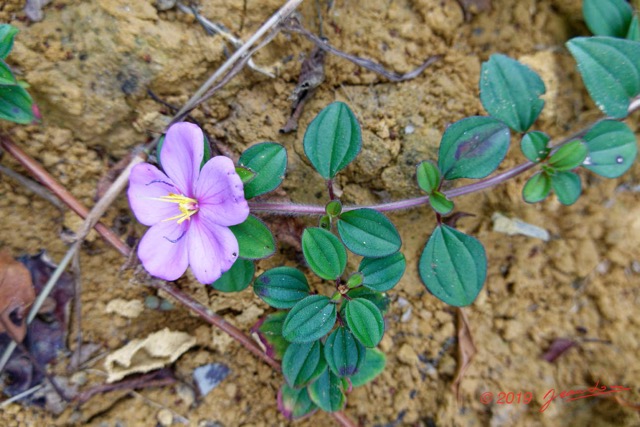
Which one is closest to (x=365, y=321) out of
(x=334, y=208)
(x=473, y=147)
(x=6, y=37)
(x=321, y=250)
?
(x=321, y=250)

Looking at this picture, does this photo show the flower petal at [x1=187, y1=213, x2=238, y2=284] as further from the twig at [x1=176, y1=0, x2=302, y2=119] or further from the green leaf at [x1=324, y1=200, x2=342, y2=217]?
the twig at [x1=176, y1=0, x2=302, y2=119]

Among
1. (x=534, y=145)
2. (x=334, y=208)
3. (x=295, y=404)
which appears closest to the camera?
(x=334, y=208)

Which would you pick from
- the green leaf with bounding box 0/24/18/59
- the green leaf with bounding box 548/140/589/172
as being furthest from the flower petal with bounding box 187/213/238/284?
the green leaf with bounding box 548/140/589/172

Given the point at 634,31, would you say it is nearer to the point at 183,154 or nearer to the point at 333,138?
the point at 333,138

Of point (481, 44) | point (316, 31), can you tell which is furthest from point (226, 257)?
point (481, 44)

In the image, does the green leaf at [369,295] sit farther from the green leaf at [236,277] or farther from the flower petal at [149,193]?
the flower petal at [149,193]

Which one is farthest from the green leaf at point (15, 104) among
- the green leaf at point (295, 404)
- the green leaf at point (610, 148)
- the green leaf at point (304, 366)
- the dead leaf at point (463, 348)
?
the green leaf at point (610, 148)
